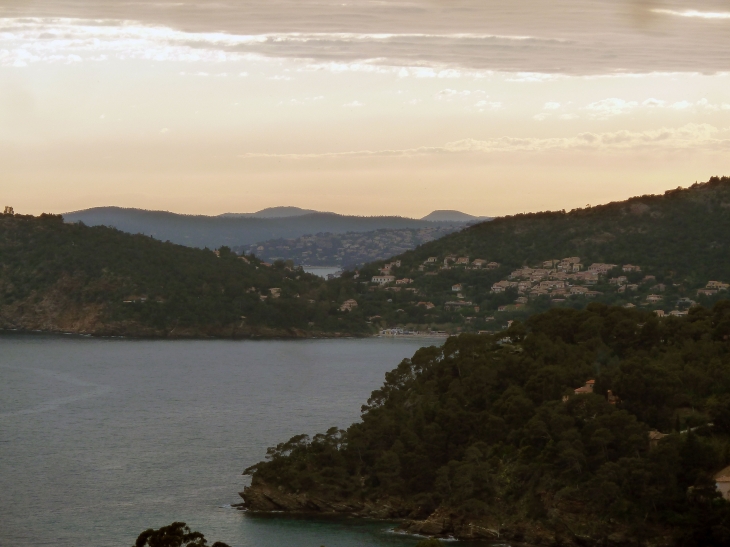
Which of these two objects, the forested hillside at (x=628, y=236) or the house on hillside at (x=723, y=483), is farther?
the forested hillside at (x=628, y=236)

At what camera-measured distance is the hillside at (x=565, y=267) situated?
7619 cm

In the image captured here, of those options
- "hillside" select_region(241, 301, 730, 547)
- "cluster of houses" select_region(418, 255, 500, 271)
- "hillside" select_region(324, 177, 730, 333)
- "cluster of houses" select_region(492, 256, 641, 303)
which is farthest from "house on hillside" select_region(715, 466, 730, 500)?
"cluster of houses" select_region(418, 255, 500, 271)

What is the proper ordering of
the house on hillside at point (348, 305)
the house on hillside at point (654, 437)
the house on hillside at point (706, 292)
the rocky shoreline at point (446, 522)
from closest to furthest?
the rocky shoreline at point (446, 522)
the house on hillside at point (654, 437)
the house on hillside at point (706, 292)
the house on hillside at point (348, 305)

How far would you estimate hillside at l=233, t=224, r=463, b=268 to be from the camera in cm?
16475

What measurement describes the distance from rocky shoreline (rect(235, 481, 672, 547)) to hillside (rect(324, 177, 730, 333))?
43.4m

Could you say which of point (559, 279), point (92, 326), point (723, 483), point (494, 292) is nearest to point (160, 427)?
point (723, 483)

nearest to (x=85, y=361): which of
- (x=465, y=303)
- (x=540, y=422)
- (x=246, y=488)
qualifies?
(x=465, y=303)

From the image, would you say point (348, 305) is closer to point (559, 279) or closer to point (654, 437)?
point (559, 279)

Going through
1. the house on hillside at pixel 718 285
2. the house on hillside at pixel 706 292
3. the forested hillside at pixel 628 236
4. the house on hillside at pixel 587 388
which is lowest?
the house on hillside at pixel 587 388

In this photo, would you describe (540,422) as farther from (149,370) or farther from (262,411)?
(149,370)

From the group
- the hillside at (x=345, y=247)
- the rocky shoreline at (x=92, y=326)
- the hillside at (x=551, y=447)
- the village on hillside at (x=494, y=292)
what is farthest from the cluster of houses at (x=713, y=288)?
the hillside at (x=345, y=247)

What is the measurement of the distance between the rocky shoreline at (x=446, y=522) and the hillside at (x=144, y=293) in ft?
163

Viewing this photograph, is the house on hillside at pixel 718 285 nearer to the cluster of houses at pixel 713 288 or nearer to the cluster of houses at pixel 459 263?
the cluster of houses at pixel 713 288

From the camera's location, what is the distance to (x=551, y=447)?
27.5 metres
